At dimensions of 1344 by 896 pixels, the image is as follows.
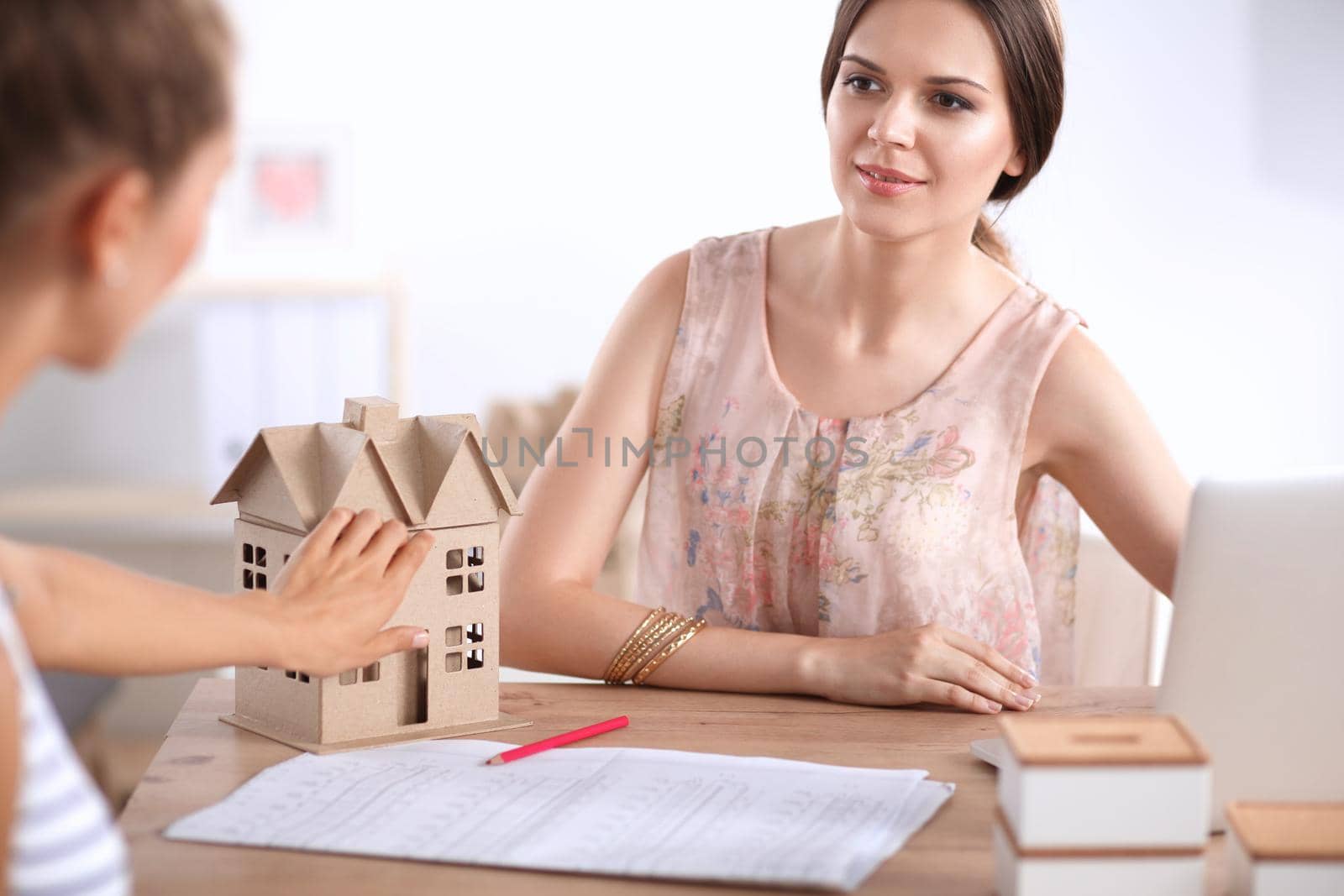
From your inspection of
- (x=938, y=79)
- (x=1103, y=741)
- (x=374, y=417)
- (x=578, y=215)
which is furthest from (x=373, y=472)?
(x=578, y=215)

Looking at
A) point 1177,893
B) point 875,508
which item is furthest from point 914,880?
point 875,508

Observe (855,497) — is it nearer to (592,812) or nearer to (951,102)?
(951,102)

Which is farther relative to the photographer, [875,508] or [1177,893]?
[875,508]

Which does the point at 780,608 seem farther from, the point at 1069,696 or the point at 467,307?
the point at 467,307

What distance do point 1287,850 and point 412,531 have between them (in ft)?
2.20

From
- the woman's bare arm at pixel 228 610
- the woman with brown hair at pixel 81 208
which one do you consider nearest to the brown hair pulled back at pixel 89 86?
the woman with brown hair at pixel 81 208

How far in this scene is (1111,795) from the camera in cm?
82

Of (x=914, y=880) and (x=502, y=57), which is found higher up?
(x=502, y=57)

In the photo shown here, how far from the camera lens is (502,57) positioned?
172 inches

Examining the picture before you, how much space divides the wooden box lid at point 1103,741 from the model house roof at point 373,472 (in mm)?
468

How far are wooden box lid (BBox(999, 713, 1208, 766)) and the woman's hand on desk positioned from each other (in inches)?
15.2

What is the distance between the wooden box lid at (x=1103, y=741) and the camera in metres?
0.81

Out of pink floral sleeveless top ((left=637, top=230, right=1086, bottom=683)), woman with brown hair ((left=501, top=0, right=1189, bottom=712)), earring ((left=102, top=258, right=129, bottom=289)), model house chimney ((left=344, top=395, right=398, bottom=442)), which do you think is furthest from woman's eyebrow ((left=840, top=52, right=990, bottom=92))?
earring ((left=102, top=258, right=129, bottom=289))

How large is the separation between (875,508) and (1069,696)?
1.13 feet
